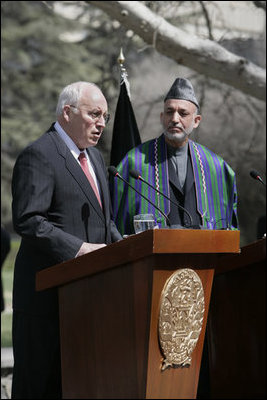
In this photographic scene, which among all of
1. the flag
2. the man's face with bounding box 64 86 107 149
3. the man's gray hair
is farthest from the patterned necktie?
the flag

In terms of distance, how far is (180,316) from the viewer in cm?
376

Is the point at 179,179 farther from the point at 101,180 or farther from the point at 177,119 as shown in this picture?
the point at 101,180

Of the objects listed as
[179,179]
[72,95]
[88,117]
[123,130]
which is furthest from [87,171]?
[123,130]

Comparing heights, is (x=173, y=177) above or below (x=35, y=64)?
below

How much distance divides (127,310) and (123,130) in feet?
10.6

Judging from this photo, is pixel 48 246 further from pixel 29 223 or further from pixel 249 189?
pixel 249 189

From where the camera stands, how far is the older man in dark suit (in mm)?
4227

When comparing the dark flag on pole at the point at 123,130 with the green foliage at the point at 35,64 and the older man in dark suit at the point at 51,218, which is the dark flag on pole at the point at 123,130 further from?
the green foliage at the point at 35,64

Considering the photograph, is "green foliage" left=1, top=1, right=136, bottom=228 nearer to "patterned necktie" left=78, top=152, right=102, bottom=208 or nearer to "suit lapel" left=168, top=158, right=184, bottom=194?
"suit lapel" left=168, top=158, right=184, bottom=194

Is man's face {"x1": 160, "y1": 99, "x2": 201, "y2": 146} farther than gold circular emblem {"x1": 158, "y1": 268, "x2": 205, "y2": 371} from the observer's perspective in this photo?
Yes

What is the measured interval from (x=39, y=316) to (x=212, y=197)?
1.70 metres

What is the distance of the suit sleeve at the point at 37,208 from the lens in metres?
4.16

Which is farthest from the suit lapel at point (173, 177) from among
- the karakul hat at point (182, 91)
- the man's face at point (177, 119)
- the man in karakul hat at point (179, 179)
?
the karakul hat at point (182, 91)

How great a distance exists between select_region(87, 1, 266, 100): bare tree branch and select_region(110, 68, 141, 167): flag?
2694 mm
